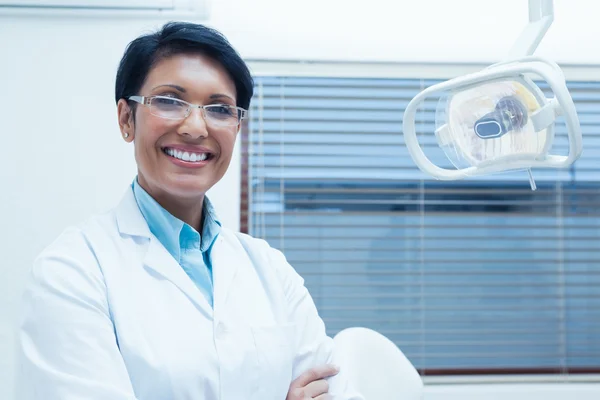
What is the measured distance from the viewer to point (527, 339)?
8.16ft

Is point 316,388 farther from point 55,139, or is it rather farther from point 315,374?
point 55,139

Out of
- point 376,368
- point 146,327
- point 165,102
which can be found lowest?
point 376,368

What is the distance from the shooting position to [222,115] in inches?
49.3

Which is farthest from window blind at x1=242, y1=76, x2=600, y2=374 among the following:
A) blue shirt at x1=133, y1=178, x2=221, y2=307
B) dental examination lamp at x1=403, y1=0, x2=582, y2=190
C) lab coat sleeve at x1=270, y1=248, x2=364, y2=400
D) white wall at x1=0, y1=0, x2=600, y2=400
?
dental examination lamp at x1=403, y1=0, x2=582, y2=190

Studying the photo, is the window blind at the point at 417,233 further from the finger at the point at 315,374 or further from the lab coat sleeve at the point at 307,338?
the finger at the point at 315,374

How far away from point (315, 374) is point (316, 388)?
0.04 metres

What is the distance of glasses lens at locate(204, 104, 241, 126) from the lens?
1232mm

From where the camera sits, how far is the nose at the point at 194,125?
119 cm

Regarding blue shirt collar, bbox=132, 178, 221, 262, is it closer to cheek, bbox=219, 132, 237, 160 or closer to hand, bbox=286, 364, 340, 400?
cheek, bbox=219, 132, 237, 160

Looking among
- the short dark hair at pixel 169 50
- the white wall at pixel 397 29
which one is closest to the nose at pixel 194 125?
the short dark hair at pixel 169 50

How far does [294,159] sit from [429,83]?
0.64 m

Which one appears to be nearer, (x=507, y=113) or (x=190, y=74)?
(x=507, y=113)

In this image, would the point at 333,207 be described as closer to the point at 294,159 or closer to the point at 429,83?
the point at 294,159

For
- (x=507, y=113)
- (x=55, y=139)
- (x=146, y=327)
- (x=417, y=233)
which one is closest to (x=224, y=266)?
(x=146, y=327)
